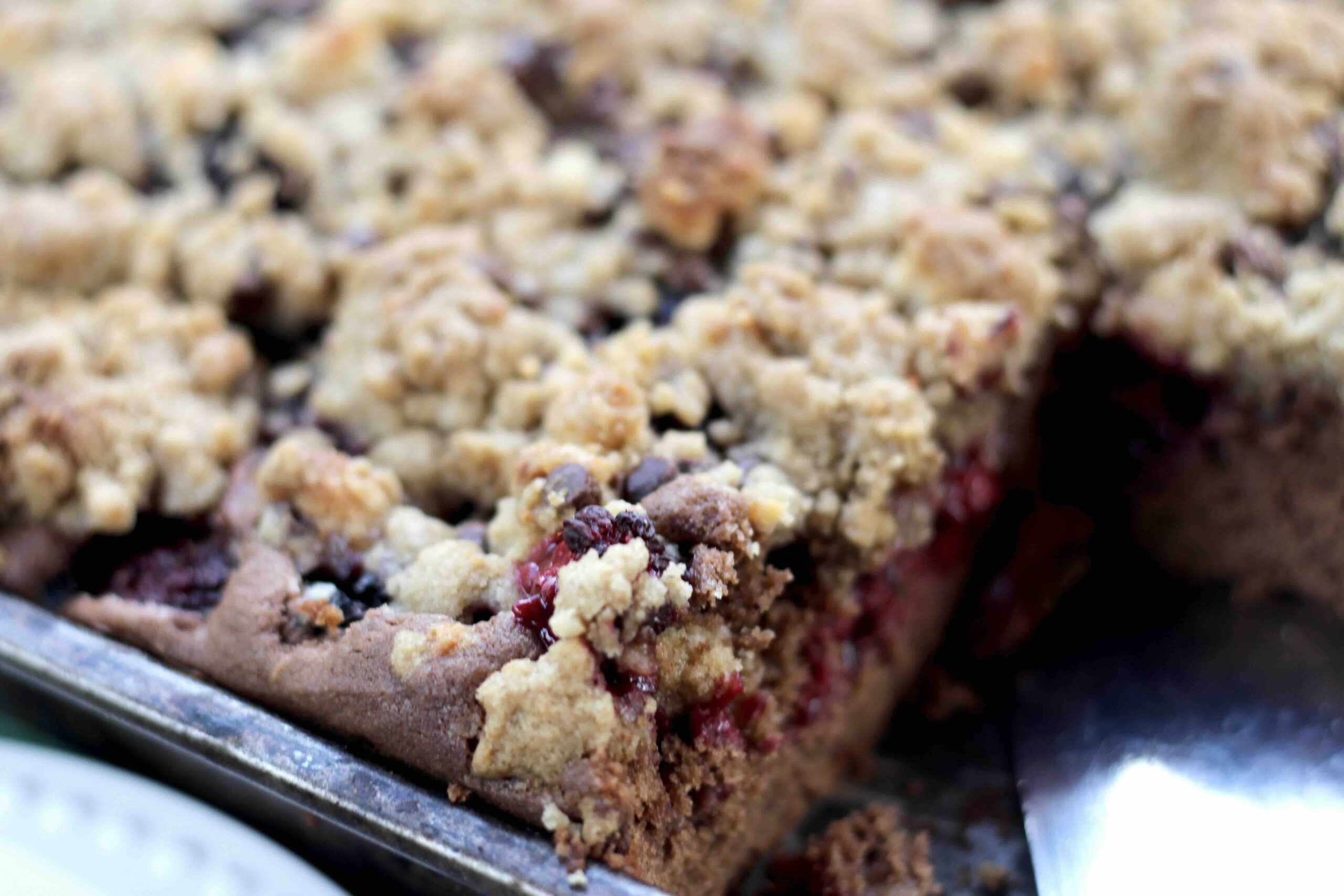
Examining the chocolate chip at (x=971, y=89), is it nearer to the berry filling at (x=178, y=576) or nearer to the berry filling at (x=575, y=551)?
the berry filling at (x=575, y=551)

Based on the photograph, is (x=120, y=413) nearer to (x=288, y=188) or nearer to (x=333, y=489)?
(x=333, y=489)

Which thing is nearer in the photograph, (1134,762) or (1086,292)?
(1134,762)

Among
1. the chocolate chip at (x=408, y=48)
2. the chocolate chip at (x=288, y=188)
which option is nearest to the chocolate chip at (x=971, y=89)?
the chocolate chip at (x=408, y=48)

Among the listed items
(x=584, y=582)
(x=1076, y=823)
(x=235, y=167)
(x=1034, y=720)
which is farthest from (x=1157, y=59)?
(x=235, y=167)

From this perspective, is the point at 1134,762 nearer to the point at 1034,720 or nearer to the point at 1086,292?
the point at 1034,720

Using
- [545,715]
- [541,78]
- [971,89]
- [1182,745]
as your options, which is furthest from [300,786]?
[971,89]

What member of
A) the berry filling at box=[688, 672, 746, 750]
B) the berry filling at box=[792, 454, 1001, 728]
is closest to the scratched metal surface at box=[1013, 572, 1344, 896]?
the berry filling at box=[792, 454, 1001, 728]
